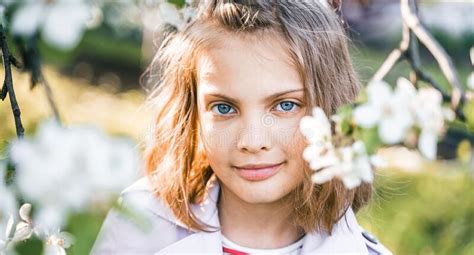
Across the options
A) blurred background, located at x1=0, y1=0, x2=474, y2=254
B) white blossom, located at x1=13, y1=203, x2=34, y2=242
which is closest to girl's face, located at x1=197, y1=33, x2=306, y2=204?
blurred background, located at x1=0, y1=0, x2=474, y2=254

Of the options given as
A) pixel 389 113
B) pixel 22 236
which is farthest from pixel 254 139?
pixel 22 236

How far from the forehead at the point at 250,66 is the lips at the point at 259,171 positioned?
144mm

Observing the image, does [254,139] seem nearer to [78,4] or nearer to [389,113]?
[389,113]

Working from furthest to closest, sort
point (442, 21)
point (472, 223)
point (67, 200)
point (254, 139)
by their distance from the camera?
point (442, 21) < point (472, 223) < point (254, 139) < point (67, 200)

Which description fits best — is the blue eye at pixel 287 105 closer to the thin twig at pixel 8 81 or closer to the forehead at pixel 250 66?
the forehead at pixel 250 66

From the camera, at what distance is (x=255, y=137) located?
152 centimetres

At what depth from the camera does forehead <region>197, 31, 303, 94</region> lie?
5.07ft

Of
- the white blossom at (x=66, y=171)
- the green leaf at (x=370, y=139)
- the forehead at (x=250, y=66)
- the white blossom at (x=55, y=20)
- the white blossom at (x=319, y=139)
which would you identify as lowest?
the forehead at (x=250, y=66)

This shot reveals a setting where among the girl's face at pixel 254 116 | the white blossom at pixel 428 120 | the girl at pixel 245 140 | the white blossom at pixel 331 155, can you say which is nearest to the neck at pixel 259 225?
the girl at pixel 245 140

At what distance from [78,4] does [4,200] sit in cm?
28

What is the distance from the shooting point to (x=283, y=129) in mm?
1555

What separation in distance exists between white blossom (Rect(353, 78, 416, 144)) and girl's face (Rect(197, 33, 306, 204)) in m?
0.47

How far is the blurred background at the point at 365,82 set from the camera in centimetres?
269

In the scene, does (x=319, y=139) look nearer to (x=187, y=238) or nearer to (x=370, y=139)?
(x=370, y=139)
